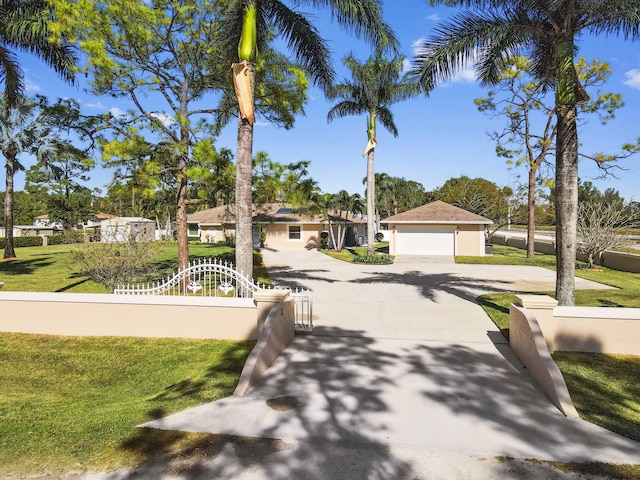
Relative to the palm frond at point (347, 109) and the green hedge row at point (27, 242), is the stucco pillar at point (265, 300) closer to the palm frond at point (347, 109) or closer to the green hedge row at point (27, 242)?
the palm frond at point (347, 109)

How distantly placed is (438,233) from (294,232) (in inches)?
457

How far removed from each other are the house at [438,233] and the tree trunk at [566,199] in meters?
18.1

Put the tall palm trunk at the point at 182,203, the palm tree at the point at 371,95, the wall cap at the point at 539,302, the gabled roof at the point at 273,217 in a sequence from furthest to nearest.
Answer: the gabled roof at the point at 273,217 → the palm tree at the point at 371,95 → the tall palm trunk at the point at 182,203 → the wall cap at the point at 539,302

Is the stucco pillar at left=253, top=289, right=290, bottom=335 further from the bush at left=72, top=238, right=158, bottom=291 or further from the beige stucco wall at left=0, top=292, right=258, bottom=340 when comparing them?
the bush at left=72, top=238, right=158, bottom=291

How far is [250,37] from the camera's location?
9.06 meters

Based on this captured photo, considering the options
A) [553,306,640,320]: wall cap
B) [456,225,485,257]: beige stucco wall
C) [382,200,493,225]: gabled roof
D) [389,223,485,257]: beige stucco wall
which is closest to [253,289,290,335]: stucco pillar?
[553,306,640,320]: wall cap

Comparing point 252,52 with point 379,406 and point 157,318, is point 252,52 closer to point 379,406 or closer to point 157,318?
point 157,318

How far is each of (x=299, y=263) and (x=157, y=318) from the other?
14.6 metres

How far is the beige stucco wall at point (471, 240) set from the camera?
85.8 ft

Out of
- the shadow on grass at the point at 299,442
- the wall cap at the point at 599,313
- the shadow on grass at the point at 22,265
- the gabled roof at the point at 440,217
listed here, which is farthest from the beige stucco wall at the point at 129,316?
the gabled roof at the point at 440,217

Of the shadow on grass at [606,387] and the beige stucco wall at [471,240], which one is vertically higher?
the beige stucco wall at [471,240]

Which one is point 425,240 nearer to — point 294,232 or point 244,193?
point 294,232

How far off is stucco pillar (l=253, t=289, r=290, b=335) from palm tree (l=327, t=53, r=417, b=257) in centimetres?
1502

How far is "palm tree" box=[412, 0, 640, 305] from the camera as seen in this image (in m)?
7.91
